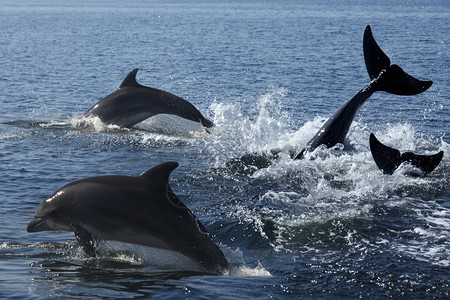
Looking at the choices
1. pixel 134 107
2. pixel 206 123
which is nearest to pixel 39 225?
pixel 134 107

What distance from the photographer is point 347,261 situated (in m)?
12.0

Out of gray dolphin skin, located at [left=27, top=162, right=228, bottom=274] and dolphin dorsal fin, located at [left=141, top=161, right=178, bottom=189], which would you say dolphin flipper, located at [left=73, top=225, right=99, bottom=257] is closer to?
gray dolphin skin, located at [left=27, top=162, right=228, bottom=274]

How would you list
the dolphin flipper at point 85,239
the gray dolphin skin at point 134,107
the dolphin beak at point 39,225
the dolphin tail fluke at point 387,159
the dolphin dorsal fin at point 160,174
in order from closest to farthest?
1. the dolphin dorsal fin at point 160,174
2. the dolphin flipper at point 85,239
3. the dolphin beak at point 39,225
4. the dolphin tail fluke at point 387,159
5. the gray dolphin skin at point 134,107

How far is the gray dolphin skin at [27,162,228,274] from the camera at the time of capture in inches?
450

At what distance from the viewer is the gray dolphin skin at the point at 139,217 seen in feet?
37.5

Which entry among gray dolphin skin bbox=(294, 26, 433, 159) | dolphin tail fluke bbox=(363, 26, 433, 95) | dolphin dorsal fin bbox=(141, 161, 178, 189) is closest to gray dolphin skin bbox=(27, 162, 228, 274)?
dolphin dorsal fin bbox=(141, 161, 178, 189)

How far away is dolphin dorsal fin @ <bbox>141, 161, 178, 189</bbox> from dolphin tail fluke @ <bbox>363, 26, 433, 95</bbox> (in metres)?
8.45

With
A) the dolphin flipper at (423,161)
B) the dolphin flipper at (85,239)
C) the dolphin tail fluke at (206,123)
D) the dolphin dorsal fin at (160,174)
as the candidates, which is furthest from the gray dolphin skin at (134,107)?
the dolphin dorsal fin at (160,174)

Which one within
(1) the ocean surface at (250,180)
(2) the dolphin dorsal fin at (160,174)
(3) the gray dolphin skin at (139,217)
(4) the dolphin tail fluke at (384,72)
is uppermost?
(4) the dolphin tail fluke at (384,72)

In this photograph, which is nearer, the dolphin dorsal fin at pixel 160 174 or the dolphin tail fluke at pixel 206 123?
the dolphin dorsal fin at pixel 160 174

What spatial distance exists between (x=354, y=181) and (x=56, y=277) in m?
7.89

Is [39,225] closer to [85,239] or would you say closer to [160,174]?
[85,239]

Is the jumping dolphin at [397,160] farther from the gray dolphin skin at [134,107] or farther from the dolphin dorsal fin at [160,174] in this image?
the gray dolphin skin at [134,107]

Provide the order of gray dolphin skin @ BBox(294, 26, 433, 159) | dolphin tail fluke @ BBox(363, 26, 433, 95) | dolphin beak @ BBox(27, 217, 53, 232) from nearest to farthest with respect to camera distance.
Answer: dolphin beak @ BBox(27, 217, 53, 232) < dolphin tail fluke @ BBox(363, 26, 433, 95) < gray dolphin skin @ BBox(294, 26, 433, 159)
